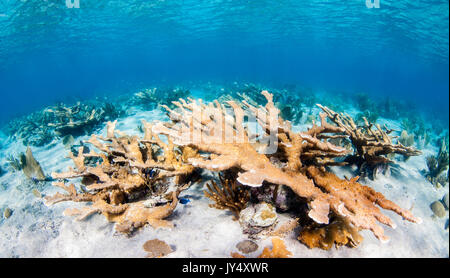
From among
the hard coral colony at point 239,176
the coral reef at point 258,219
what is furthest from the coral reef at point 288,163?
the coral reef at point 258,219

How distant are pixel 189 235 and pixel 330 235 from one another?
175 cm

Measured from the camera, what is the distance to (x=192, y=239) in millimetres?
2641

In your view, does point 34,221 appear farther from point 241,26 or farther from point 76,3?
point 241,26

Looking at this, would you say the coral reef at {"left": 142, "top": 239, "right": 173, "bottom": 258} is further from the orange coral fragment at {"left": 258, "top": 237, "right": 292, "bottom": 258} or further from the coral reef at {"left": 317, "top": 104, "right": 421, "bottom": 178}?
the coral reef at {"left": 317, "top": 104, "right": 421, "bottom": 178}

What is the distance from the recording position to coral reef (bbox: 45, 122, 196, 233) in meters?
2.74

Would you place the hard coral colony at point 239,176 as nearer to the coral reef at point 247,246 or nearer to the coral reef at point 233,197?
the coral reef at point 233,197

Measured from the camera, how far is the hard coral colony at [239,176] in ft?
7.15

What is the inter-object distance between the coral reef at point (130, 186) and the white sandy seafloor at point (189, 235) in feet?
0.74

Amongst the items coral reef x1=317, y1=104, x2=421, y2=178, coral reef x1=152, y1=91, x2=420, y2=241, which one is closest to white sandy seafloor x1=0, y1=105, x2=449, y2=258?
coral reef x1=317, y1=104, x2=421, y2=178

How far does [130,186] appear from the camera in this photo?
304cm

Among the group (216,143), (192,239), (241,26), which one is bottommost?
(192,239)

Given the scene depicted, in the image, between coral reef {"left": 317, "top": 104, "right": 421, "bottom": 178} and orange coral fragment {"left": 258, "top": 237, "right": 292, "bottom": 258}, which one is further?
coral reef {"left": 317, "top": 104, "right": 421, "bottom": 178}
